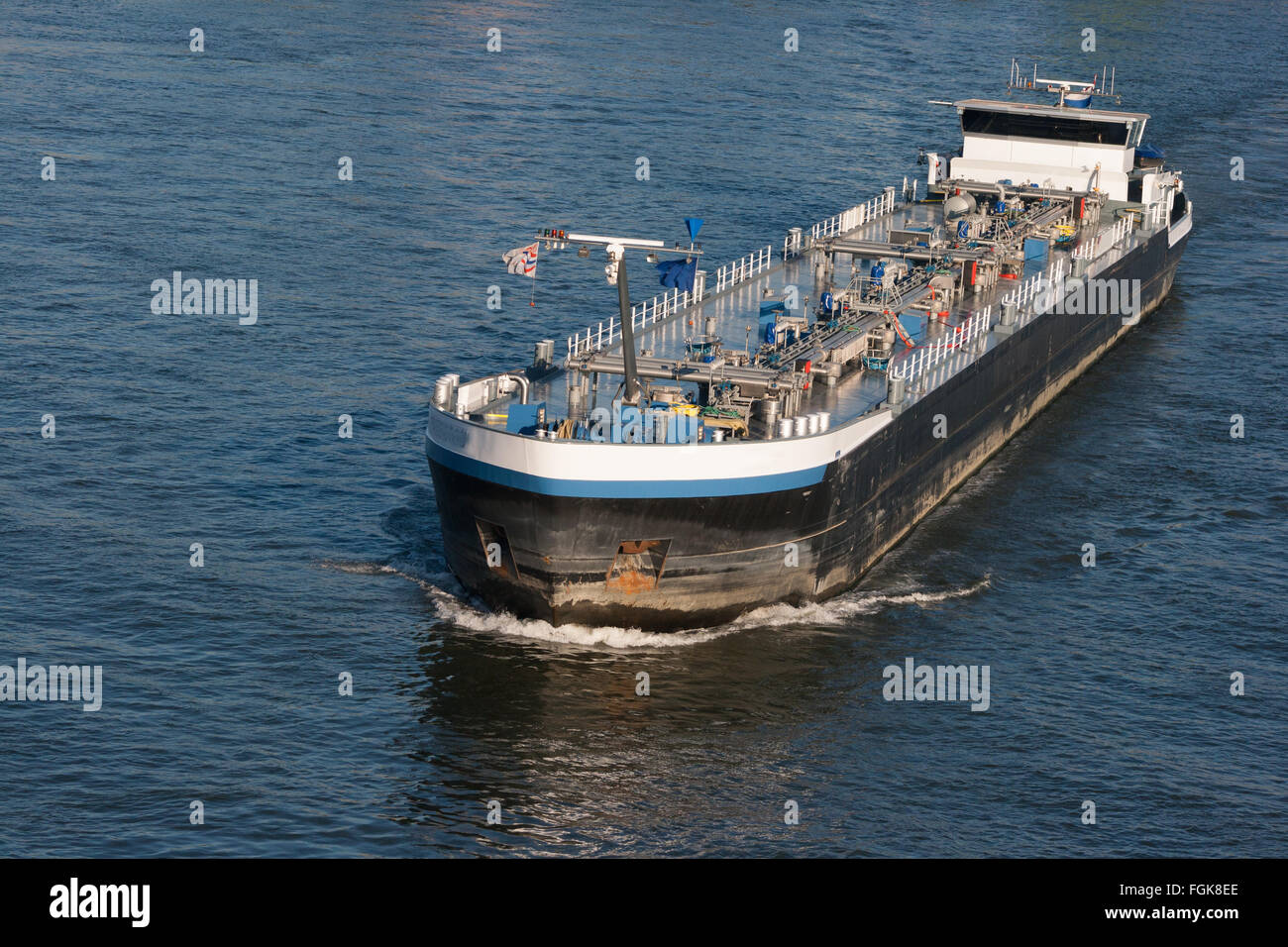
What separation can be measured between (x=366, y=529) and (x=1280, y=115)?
93.8m

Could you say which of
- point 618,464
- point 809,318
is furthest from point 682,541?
point 809,318

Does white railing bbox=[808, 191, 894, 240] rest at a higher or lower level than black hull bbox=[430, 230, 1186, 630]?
higher

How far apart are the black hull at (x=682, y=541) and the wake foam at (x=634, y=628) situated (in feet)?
1.02

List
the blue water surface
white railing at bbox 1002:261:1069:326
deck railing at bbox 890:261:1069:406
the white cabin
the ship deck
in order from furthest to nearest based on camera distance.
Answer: the white cabin → white railing at bbox 1002:261:1069:326 → deck railing at bbox 890:261:1069:406 → the ship deck → the blue water surface

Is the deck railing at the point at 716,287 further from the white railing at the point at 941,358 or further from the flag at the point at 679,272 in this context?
the white railing at the point at 941,358

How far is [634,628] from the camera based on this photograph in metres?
49.6

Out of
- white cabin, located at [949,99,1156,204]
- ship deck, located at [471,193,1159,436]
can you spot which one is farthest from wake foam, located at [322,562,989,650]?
white cabin, located at [949,99,1156,204]

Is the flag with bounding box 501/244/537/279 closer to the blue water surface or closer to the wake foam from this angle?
the wake foam

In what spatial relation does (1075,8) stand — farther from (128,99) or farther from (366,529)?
(366,529)

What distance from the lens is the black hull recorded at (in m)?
47.7

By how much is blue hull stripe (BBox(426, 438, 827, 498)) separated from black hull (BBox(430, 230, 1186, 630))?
0.68 feet

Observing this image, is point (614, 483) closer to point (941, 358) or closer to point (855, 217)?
point (941, 358)

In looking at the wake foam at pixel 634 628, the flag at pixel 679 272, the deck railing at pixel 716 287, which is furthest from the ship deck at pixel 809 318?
the wake foam at pixel 634 628

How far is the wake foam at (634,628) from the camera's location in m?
49.3
